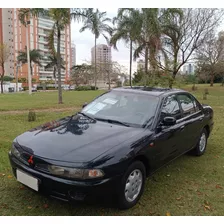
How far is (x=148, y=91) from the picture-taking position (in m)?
4.20

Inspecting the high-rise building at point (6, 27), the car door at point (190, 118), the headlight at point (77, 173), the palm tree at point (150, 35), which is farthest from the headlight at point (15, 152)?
the high-rise building at point (6, 27)

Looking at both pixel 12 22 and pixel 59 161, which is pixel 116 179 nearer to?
pixel 59 161

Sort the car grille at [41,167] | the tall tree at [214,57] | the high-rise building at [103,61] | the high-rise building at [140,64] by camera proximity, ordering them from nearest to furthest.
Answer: the car grille at [41,167] → the high-rise building at [140,64] → the tall tree at [214,57] → the high-rise building at [103,61]

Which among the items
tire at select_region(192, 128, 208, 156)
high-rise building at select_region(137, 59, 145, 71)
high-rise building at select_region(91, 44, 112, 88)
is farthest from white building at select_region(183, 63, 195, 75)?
tire at select_region(192, 128, 208, 156)

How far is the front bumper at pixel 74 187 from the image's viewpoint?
254cm

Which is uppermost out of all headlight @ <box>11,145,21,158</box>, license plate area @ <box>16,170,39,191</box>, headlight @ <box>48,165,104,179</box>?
headlight @ <box>11,145,21,158</box>

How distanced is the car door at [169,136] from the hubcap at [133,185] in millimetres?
438

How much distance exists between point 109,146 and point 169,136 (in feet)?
4.02

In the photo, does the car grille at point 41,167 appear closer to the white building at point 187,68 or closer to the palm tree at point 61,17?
the palm tree at point 61,17

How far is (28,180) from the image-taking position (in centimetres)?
280

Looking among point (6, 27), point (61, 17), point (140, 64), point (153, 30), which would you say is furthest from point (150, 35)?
point (6, 27)

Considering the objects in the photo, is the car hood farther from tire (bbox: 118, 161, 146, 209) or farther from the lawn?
the lawn

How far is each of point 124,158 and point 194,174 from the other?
1961mm

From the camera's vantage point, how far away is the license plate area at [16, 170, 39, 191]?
271 centimetres
